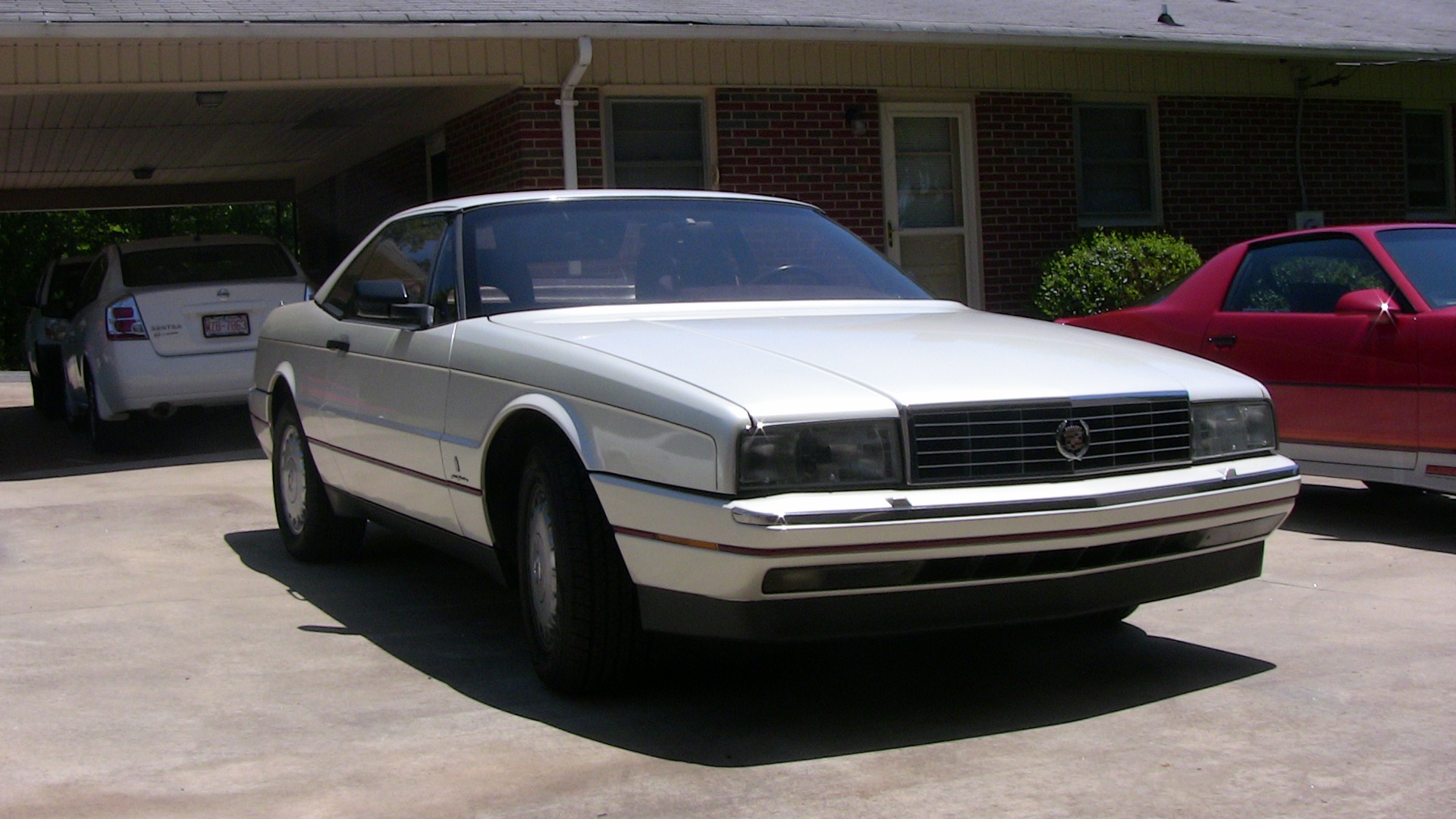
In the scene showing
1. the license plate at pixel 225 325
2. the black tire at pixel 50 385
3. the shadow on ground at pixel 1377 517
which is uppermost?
the license plate at pixel 225 325

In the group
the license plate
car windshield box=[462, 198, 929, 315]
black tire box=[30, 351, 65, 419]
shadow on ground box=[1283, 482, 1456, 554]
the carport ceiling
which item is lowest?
shadow on ground box=[1283, 482, 1456, 554]

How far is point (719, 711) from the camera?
431 cm

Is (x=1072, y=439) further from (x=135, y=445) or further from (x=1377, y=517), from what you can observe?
(x=135, y=445)

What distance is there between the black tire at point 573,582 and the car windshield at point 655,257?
845 mm

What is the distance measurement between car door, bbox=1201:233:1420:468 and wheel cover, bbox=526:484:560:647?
411 centimetres

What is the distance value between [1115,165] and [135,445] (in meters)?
8.83

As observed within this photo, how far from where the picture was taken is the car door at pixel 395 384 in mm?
5082

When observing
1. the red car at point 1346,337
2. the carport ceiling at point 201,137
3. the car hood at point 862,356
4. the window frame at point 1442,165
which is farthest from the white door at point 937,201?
→ the car hood at point 862,356

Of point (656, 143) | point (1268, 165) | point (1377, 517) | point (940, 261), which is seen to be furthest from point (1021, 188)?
point (1377, 517)

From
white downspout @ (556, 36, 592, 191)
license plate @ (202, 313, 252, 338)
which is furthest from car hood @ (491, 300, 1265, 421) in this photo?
white downspout @ (556, 36, 592, 191)

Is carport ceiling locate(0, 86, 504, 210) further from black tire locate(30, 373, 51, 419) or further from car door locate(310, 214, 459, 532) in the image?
car door locate(310, 214, 459, 532)

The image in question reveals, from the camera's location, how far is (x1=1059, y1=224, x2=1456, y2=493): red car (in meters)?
6.62

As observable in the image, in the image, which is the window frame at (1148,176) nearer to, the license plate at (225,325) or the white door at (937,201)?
the white door at (937,201)

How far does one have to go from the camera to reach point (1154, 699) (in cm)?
430
